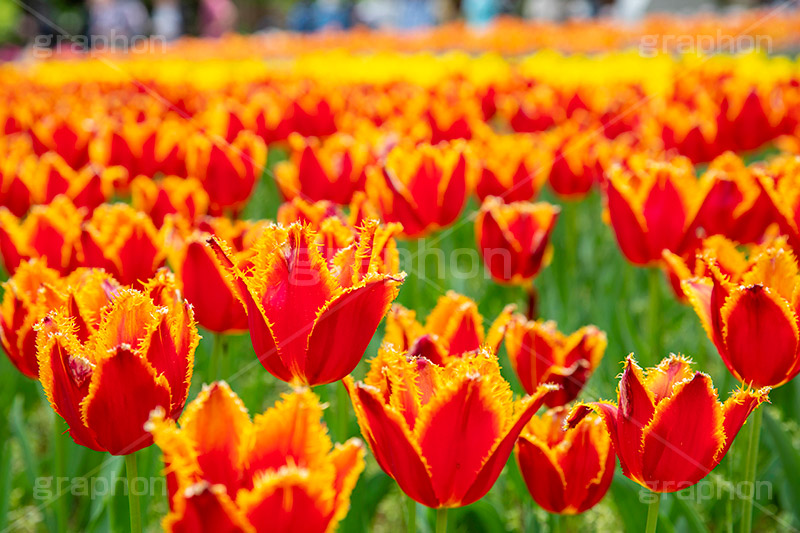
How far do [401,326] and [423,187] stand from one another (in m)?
0.94

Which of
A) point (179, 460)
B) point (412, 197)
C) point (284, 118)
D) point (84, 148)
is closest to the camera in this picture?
point (179, 460)

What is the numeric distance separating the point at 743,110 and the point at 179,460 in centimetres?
292

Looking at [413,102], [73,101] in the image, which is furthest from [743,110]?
[73,101]

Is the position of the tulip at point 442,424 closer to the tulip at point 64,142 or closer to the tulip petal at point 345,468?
the tulip petal at point 345,468

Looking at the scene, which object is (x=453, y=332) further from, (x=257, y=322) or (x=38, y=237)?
(x=38, y=237)

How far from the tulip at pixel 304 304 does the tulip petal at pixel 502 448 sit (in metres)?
0.21

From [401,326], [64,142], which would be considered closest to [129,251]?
[401,326]

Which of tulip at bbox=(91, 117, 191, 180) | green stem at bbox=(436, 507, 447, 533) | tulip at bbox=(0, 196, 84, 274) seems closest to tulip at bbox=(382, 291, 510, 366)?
green stem at bbox=(436, 507, 447, 533)

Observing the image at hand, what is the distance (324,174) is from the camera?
2.35m

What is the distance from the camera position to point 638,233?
6.06 feet

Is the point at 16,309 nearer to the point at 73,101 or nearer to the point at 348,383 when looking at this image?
the point at 348,383

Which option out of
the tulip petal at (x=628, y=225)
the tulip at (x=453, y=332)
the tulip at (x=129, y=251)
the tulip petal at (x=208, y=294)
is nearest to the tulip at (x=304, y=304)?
the tulip at (x=453, y=332)

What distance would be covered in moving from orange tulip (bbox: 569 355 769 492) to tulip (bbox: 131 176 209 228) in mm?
1381

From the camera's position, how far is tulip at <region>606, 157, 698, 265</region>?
1804 millimetres
